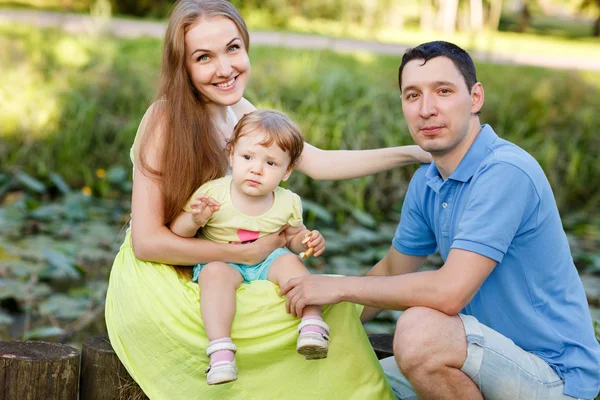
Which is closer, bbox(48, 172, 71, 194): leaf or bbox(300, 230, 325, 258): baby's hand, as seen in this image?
bbox(300, 230, 325, 258): baby's hand

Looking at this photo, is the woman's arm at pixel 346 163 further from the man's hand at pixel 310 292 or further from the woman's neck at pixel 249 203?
the man's hand at pixel 310 292

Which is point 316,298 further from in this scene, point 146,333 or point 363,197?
point 363,197

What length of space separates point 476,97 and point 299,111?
3.81 meters

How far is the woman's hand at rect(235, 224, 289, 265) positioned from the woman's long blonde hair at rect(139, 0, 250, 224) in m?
0.22

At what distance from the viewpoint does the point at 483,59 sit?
8555 mm

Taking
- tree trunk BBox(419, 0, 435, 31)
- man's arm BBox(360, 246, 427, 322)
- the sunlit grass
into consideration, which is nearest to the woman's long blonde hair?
man's arm BBox(360, 246, 427, 322)

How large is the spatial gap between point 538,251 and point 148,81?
4634 mm

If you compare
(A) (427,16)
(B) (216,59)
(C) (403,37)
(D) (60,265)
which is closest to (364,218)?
(D) (60,265)

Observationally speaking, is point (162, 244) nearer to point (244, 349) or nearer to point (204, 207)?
point (204, 207)

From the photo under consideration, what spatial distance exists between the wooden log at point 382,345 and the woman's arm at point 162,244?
22.1 inches

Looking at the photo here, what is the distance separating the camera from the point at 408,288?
7.24 feet

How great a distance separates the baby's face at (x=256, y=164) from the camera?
2340 mm

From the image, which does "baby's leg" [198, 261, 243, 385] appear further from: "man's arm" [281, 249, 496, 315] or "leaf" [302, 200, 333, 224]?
"leaf" [302, 200, 333, 224]

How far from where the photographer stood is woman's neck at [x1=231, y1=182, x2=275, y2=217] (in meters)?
2.42
